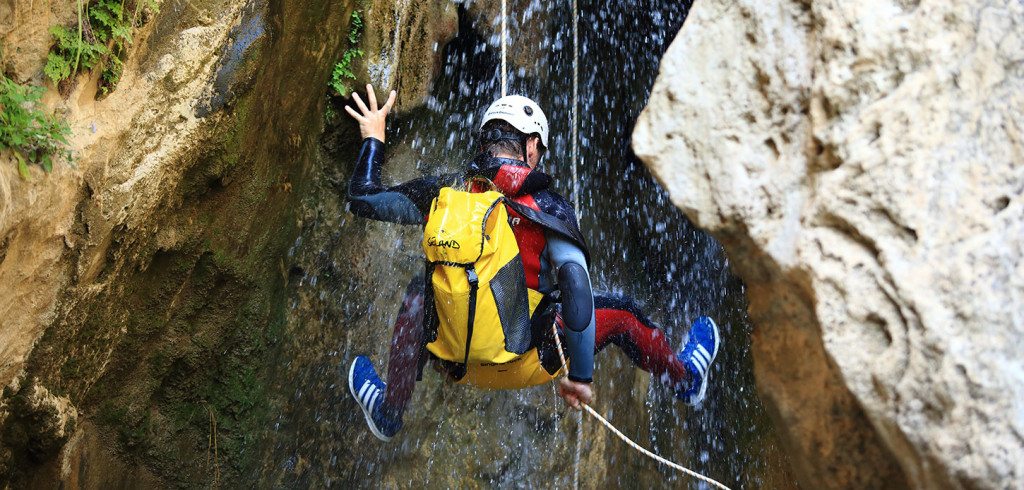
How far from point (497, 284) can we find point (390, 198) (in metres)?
0.82

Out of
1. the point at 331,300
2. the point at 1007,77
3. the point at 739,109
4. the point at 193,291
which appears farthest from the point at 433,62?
the point at 1007,77

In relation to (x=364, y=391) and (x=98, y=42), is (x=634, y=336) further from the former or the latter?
(x=98, y=42)

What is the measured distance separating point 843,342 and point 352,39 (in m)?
3.26

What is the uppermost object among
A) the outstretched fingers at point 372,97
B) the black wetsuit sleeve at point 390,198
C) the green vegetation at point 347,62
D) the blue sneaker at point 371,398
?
the green vegetation at point 347,62

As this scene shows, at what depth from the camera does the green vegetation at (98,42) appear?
2609mm

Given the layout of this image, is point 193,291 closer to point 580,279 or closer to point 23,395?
point 23,395

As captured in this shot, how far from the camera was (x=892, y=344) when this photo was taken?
64.4 inches

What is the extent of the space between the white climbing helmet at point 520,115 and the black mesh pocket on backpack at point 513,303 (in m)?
0.72

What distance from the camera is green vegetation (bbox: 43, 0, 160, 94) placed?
2609mm

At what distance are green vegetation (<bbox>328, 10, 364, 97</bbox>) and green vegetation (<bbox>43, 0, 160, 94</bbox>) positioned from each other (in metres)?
1.08

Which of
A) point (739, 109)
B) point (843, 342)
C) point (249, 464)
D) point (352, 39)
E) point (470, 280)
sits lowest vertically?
point (249, 464)

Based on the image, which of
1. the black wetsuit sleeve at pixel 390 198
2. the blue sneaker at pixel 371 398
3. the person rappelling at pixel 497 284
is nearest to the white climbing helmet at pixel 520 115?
the person rappelling at pixel 497 284

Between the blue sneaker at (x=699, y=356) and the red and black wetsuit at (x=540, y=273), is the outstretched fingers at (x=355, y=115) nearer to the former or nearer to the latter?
the red and black wetsuit at (x=540, y=273)

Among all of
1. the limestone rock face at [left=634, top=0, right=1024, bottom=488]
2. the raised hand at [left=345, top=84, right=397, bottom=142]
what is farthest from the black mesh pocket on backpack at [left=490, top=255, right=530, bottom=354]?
the raised hand at [left=345, top=84, right=397, bottom=142]
